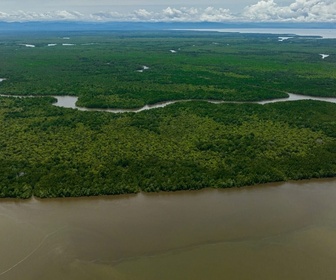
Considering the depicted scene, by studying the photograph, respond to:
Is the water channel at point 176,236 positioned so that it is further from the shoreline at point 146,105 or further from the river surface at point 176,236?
the shoreline at point 146,105

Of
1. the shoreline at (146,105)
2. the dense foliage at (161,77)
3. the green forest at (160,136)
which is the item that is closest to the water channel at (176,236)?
the green forest at (160,136)

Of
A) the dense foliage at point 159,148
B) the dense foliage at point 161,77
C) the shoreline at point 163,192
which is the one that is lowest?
the shoreline at point 163,192

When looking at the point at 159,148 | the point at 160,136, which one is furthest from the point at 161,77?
the point at 159,148

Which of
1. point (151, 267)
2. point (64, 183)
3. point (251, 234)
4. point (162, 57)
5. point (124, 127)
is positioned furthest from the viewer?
point (162, 57)

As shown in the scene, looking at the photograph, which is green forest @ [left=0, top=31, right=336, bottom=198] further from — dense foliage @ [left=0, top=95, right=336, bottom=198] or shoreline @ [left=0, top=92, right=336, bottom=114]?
shoreline @ [left=0, top=92, right=336, bottom=114]

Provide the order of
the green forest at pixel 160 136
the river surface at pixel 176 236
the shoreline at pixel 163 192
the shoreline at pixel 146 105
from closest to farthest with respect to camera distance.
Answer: the river surface at pixel 176 236, the shoreline at pixel 163 192, the green forest at pixel 160 136, the shoreline at pixel 146 105

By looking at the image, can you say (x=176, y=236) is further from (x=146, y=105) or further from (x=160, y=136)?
(x=146, y=105)

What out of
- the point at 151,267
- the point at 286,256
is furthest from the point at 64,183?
the point at 286,256

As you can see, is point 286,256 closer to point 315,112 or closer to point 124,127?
point 124,127
